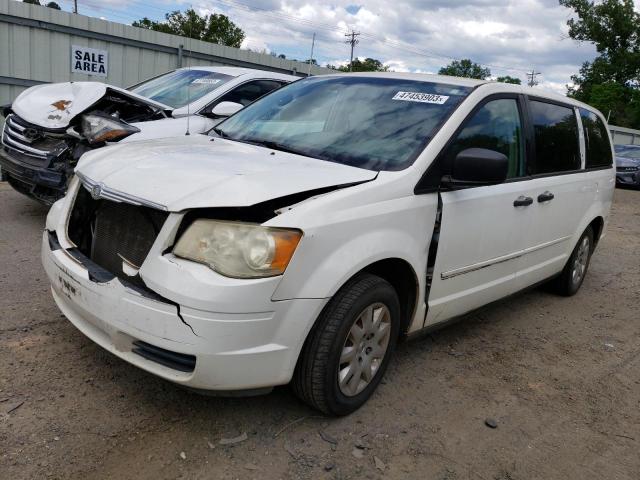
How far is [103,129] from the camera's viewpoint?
5.02m

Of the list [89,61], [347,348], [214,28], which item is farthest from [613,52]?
[347,348]

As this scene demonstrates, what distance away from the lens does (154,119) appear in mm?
5879

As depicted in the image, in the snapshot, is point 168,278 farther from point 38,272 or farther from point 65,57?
point 65,57

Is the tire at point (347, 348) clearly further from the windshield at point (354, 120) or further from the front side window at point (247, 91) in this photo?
the front side window at point (247, 91)

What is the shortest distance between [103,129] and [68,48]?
6.52 metres

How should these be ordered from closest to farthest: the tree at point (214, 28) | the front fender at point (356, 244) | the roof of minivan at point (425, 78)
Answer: the front fender at point (356, 244) → the roof of minivan at point (425, 78) → the tree at point (214, 28)

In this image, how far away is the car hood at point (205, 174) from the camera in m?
2.45

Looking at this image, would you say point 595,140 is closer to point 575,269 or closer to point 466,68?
point 575,269

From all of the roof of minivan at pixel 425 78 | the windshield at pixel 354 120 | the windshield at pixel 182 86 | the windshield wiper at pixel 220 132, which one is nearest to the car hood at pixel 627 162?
the windshield at pixel 182 86

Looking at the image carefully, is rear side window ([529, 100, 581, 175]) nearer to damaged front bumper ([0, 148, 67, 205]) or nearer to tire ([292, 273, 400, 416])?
tire ([292, 273, 400, 416])

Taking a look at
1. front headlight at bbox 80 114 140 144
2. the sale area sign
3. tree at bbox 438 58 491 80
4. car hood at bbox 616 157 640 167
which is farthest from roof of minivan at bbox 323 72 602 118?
tree at bbox 438 58 491 80

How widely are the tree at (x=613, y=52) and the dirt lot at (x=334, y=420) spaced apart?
152 feet

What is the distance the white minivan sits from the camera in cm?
238

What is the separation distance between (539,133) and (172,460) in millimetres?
3283
